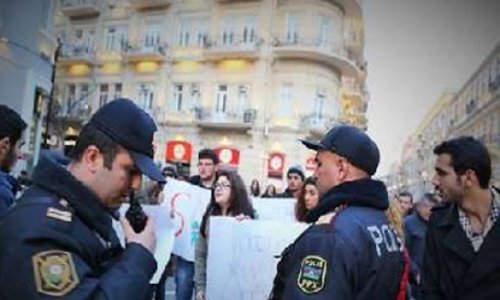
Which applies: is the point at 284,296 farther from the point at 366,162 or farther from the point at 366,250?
the point at 366,162

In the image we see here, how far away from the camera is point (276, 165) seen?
1827 cm

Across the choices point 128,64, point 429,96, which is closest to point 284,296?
point 429,96

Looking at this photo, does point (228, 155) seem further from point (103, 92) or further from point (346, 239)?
point (346, 239)

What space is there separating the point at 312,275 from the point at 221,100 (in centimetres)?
1708

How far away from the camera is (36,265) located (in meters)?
1.13

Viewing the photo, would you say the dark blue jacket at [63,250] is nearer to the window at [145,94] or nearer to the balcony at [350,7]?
the window at [145,94]

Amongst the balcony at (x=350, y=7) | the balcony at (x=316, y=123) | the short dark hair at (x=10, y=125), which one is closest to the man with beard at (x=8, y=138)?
the short dark hair at (x=10, y=125)

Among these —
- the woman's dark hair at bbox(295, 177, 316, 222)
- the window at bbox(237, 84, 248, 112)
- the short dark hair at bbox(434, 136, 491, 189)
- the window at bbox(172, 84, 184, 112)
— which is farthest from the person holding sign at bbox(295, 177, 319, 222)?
the window at bbox(237, 84, 248, 112)

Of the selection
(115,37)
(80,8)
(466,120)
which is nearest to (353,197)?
(80,8)

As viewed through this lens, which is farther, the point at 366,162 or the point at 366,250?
the point at 366,162

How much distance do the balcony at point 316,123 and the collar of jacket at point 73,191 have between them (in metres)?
17.9

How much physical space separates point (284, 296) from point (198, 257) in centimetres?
199

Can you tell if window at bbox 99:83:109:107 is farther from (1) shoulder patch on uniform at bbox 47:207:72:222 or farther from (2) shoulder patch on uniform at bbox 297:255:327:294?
(1) shoulder patch on uniform at bbox 47:207:72:222

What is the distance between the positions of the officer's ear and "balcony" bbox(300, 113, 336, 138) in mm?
17898
